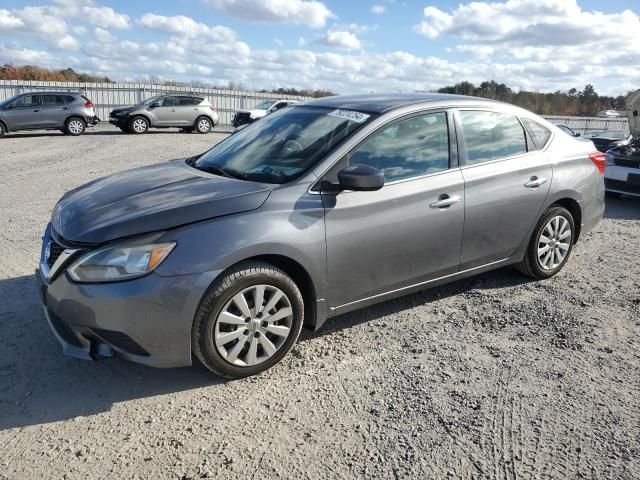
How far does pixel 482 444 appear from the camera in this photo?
285 cm

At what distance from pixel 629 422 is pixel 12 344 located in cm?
384

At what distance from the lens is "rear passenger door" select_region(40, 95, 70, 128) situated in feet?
64.6

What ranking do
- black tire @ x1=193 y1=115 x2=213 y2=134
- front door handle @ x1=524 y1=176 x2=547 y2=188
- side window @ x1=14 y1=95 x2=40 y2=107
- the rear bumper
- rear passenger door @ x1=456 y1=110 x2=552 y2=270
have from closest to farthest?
the rear bumper < rear passenger door @ x1=456 y1=110 x2=552 y2=270 < front door handle @ x1=524 y1=176 x2=547 y2=188 < side window @ x1=14 y1=95 x2=40 y2=107 < black tire @ x1=193 y1=115 x2=213 y2=134

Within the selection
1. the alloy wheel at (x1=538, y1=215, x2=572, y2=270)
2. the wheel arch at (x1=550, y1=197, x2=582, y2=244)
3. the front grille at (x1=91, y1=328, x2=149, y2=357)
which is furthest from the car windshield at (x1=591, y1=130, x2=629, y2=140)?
the front grille at (x1=91, y1=328, x2=149, y2=357)

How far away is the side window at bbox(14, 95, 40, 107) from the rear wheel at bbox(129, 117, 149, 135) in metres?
3.17

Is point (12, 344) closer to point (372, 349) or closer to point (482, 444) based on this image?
point (372, 349)

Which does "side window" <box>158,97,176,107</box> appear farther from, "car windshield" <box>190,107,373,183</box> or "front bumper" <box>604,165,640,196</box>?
Result: "car windshield" <box>190,107,373,183</box>

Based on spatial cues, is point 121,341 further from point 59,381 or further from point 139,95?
point 139,95

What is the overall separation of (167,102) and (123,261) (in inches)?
791

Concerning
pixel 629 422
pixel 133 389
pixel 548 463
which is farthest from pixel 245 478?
pixel 629 422

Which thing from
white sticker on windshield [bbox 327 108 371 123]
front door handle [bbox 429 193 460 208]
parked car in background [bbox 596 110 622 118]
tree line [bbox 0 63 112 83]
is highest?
tree line [bbox 0 63 112 83]

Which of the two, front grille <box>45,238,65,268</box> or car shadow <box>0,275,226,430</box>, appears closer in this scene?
car shadow <box>0,275,226,430</box>

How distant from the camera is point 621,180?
9.21m

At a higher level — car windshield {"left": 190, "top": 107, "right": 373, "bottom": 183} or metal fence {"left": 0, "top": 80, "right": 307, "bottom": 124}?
metal fence {"left": 0, "top": 80, "right": 307, "bottom": 124}
